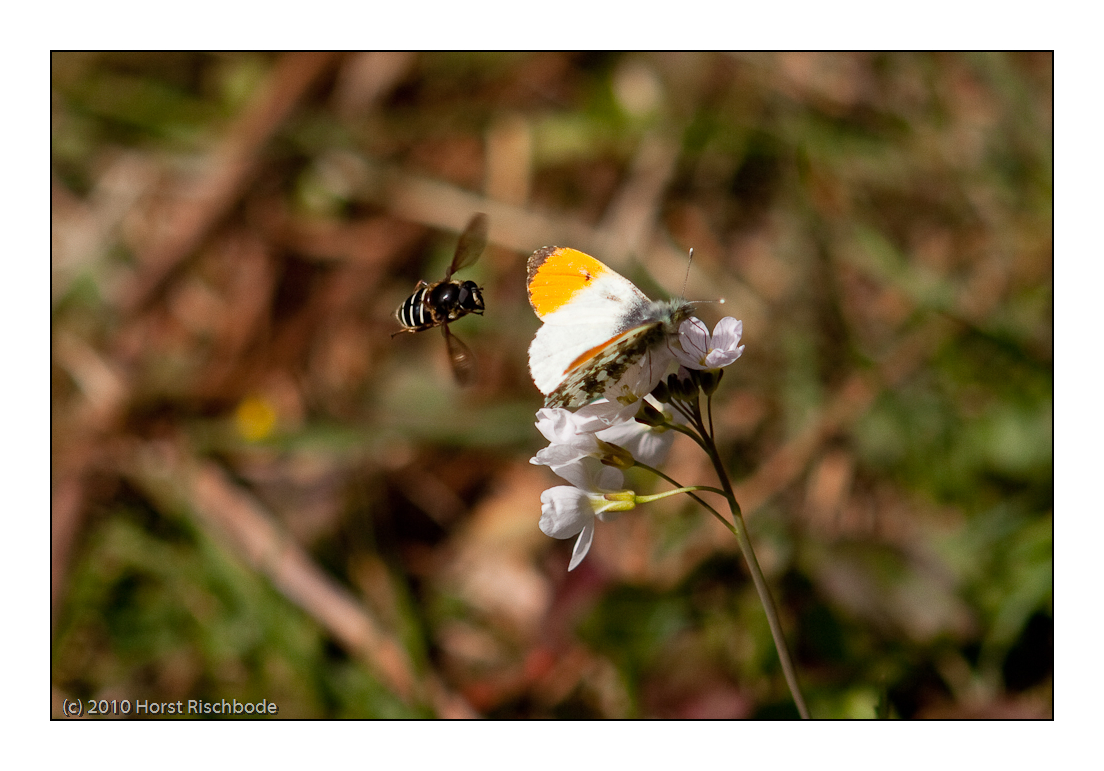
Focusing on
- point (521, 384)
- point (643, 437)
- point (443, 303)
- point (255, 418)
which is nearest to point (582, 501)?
point (643, 437)

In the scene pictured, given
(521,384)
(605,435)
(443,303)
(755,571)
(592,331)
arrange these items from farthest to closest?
(521,384) < (443,303) < (605,435) < (592,331) < (755,571)

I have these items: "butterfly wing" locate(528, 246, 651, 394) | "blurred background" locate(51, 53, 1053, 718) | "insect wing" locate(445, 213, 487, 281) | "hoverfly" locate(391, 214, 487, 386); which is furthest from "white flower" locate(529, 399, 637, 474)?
"blurred background" locate(51, 53, 1053, 718)

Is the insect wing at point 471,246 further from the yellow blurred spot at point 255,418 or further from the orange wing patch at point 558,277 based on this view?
the yellow blurred spot at point 255,418

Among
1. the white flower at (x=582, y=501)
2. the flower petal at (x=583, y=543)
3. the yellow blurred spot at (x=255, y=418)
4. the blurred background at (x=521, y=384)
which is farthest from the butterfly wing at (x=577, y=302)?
the yellow blurred spot at (x=255, y=418)

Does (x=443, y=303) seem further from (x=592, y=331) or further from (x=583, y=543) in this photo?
(x=583, y=543)

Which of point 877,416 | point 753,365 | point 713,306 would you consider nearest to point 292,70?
point 713,306

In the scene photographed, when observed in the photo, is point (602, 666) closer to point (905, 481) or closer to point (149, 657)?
point (905, 481)
